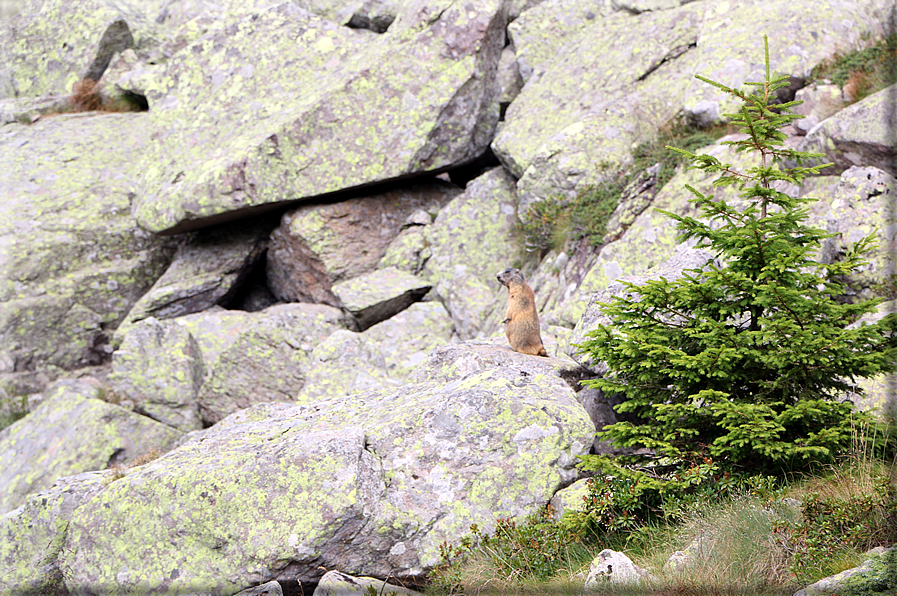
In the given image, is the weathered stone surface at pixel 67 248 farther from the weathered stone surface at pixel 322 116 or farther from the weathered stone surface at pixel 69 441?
the weathered stone surface at pixel 69 441

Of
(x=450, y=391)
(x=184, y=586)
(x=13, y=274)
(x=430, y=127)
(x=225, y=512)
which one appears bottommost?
(x=13, y=274)

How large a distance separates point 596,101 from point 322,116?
24.0 feet

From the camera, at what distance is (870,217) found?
33.6ft

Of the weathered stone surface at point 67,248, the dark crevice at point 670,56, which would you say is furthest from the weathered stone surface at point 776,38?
the weathered stone surface at point 67,248

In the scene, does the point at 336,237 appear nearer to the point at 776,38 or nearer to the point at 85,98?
the point at 776,38

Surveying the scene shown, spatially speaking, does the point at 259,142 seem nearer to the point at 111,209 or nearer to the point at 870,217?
the point at 111,209

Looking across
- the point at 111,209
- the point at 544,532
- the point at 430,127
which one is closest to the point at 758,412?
the point at 544,532

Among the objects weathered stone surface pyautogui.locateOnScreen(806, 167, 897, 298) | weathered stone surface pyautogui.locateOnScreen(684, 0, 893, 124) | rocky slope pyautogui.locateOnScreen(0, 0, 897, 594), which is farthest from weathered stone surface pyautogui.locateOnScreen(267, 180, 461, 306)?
weathered stone surface pyautogui.locateOnScreen(806, 167, 897, 298)

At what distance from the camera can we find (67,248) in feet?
60.6

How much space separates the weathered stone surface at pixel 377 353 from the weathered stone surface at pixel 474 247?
0.60 meters

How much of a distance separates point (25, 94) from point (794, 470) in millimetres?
27301

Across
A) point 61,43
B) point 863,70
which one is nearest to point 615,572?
point 863,70

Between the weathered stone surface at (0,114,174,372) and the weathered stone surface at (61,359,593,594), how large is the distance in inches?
495

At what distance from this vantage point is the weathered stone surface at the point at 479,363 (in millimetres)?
9117
